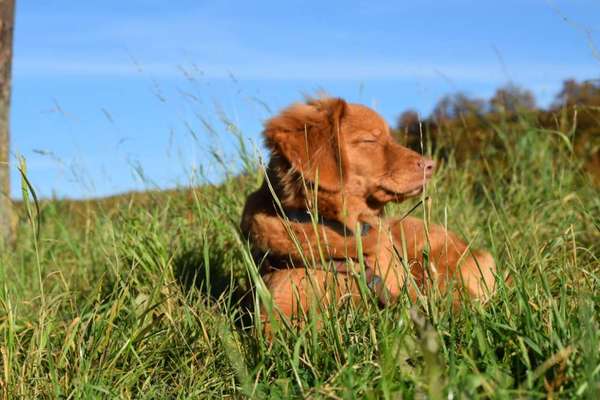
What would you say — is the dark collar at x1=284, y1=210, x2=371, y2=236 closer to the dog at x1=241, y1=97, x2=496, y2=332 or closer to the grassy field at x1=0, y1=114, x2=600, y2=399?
the dog at x1=241, y1=97, x2=496, y2=332

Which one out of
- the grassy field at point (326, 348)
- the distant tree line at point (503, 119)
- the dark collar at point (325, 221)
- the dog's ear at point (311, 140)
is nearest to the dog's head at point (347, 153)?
the dog's ear at point (311, 140)

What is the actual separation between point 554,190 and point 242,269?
280 cm

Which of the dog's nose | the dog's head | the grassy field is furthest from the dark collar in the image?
the grassy field

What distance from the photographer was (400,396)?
1893 mm

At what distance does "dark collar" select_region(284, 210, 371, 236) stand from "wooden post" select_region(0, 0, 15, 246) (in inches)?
145

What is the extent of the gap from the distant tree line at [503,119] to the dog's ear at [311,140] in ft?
10.8

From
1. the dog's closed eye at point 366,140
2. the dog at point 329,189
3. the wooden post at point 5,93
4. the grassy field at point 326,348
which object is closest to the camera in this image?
the grassy field at point 326,348

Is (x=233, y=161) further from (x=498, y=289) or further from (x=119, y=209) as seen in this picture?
(x=498, y=289)

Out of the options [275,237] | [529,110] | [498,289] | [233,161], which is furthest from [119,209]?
[529,110]

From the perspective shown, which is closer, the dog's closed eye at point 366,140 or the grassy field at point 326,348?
the grassy field at point 326,348

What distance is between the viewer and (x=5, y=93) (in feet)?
21.1

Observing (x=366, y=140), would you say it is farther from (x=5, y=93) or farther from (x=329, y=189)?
(x=5, y=93)

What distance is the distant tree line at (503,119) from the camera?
732 cm

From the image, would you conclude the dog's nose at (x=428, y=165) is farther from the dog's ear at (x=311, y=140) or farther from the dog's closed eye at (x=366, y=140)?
the dog's ear at (x=311, y=140)
